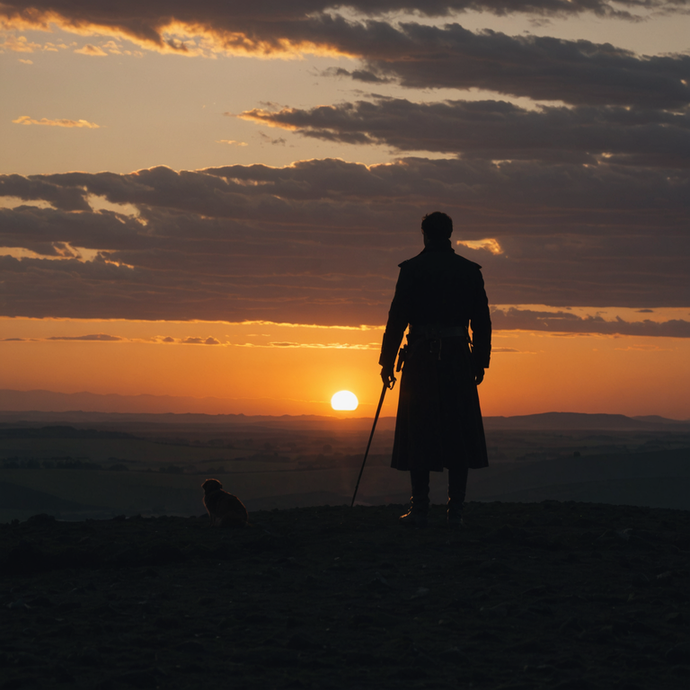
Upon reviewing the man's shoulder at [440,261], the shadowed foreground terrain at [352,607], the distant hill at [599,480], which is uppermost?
the man's shoulder at [440,261]

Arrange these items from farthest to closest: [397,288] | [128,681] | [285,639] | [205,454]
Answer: [205,454] → [397,288] → [285,639] → [128,681]

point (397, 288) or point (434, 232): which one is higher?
point (434, 232)

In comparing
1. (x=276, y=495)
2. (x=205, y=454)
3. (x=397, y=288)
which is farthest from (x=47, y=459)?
(x=397, y=288)

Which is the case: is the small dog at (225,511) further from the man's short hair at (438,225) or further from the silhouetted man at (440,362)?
the man's short hair at (438,225)

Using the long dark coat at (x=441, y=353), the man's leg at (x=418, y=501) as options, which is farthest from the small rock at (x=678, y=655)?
the man's leg at (x=418, y=501)

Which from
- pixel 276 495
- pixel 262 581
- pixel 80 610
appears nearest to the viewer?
pixel 80 610

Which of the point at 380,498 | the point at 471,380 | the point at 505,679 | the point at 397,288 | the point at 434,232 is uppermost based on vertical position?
the point at 434,232

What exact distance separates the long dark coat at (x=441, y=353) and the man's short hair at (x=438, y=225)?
0.72 ft

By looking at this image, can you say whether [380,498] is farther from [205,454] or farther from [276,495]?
[205,454]

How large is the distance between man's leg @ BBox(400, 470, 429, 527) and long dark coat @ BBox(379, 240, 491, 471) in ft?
0.44

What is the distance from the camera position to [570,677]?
15.9ft

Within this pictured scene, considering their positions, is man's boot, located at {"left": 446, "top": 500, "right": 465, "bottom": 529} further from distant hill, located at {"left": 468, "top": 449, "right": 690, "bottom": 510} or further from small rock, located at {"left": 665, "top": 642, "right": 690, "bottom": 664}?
distant hill, located at {"left": 468, "top": 449, "right": 690, "bottom": 510}

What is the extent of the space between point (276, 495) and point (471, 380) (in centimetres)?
9868

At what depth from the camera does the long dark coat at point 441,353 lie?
9875mm
